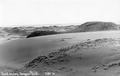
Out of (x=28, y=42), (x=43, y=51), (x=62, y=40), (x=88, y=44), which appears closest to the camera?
(x=88, y=44)

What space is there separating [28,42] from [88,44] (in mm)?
2980

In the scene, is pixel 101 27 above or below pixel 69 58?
above

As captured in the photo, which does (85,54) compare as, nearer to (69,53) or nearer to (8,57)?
(69,53)

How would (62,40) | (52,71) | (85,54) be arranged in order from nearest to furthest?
(52,71)
(85,54)
(62,40)

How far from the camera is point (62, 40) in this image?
8.41 metres

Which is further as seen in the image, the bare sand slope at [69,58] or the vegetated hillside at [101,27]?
the vegetated hillside at [101,27]

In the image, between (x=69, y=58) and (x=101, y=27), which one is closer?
(x=69, y=58)

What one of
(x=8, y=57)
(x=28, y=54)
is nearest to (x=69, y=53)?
(x=28, y=54)

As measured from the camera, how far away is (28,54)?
25.3 feet

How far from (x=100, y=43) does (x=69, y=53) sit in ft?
4.18

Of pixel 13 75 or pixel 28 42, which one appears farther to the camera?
pixel 28 42

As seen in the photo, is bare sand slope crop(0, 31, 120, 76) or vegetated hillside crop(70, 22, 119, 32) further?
vegetated hillside crop(70, 22, 119, 32)

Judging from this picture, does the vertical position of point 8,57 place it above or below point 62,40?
below

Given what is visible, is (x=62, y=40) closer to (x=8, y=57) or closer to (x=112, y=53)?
(x=8, y=57)
